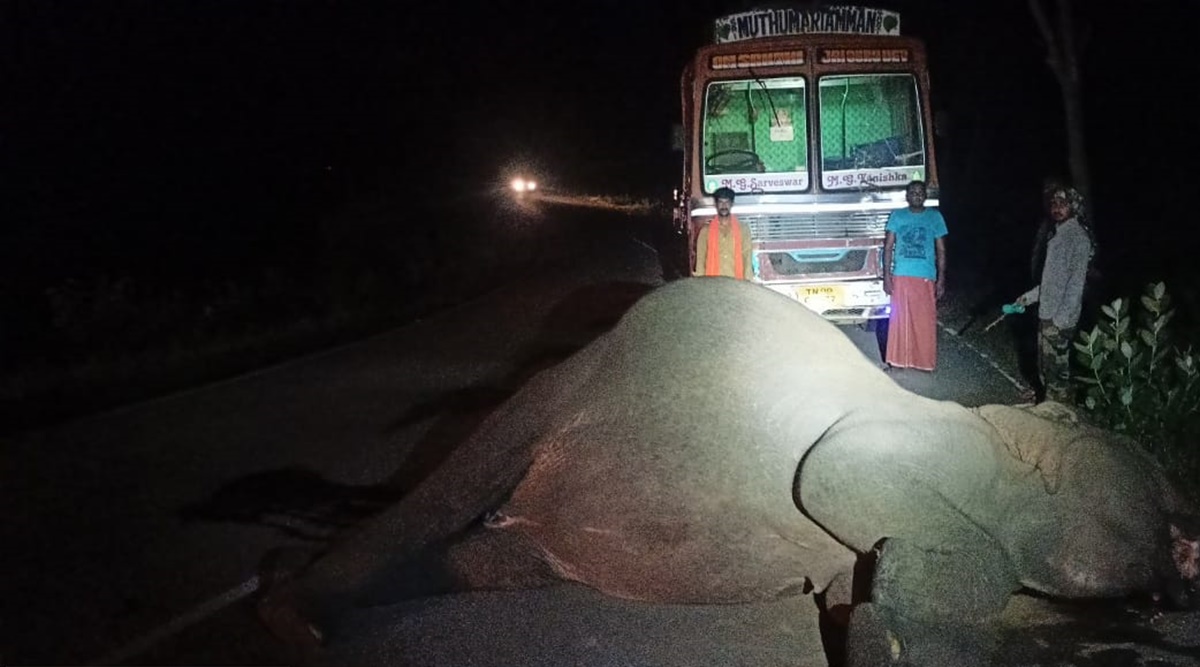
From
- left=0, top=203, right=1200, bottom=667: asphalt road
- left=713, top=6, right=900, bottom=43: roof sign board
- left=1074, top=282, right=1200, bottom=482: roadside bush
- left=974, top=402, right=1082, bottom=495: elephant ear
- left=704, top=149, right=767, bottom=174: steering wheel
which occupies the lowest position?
left=0, top=203, right=1200, bottom=667: asphalt road

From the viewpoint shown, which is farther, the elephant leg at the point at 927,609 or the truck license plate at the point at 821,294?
the truck license plate at the point at 821,294

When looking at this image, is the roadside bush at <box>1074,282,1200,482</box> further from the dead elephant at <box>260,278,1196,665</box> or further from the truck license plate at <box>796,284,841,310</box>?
the truck license plate at <box>796,284,841,310</box>

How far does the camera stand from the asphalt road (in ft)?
14.4

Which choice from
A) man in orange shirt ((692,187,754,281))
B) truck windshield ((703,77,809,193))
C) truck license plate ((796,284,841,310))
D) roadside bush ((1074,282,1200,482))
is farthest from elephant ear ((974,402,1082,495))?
truck windshield ((703,77,809,193))

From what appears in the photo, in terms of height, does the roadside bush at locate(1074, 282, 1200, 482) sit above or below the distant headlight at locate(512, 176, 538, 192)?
below

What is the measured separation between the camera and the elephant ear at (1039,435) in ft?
12.9

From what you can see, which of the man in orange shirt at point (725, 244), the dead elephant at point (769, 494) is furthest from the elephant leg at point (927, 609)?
the man in orange shirt at point (725, 244)

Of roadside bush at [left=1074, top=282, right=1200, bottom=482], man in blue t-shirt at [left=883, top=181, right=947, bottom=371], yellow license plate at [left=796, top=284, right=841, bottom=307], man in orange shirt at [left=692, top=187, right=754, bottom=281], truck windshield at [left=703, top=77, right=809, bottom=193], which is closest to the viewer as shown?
roadside bush at [left=1074, top=282, right=1200, bottom=482]

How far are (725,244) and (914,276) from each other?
1.70 m

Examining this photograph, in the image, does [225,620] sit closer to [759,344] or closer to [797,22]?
[759,344]

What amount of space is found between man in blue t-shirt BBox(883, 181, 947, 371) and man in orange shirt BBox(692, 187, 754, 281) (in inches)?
50.4

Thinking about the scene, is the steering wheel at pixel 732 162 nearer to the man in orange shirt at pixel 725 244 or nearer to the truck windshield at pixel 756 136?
the truck windshield at pixel 756 136

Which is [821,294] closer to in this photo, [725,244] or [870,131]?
[725,244]

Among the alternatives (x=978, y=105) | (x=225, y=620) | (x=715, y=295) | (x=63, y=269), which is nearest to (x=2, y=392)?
(x=63, y=269)
